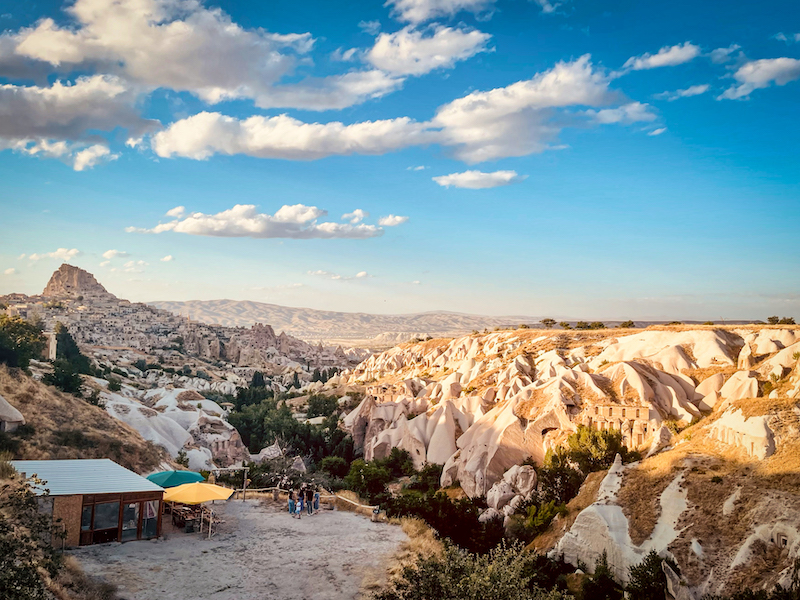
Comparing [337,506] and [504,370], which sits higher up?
[504,370]

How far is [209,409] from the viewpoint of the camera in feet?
173

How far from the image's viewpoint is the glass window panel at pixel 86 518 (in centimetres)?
1463

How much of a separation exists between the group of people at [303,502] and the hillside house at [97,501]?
489cm

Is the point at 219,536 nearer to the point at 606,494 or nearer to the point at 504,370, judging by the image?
the point at 606,494

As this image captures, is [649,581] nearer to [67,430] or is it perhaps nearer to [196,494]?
[196,494]

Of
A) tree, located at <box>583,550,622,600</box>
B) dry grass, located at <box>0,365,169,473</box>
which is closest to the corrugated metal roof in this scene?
dry grass, located at <box>0,365,169,473</box>

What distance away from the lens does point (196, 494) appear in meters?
16.8

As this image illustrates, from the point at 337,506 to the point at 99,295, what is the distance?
202 m

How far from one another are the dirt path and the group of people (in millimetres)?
880

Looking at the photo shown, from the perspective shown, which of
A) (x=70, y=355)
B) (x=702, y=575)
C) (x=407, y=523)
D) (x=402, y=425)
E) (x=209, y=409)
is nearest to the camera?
(x=702, y=575)

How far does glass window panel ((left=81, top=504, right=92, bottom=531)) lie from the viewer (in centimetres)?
1463

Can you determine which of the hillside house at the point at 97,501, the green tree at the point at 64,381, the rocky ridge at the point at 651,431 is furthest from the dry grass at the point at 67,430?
the rocky ridge at the point at 651,431

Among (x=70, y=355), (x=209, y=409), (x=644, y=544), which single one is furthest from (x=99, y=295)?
A: (x=644, y=544)

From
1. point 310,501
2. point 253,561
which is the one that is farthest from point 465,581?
point 310,501
